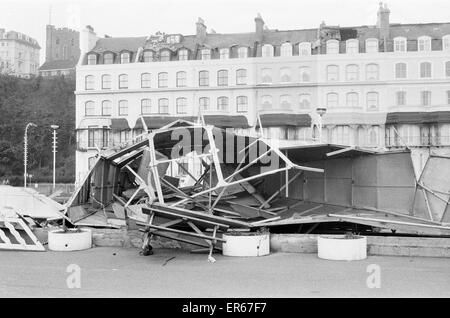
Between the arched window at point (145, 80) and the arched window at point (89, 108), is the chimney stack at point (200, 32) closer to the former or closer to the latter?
the arched window at point (145, 80)

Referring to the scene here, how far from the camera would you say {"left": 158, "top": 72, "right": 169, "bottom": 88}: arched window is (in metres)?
67.3

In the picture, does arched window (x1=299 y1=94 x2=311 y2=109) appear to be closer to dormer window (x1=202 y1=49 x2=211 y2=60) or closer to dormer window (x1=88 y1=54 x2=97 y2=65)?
dormer window (x1=202 y1=49 x2=211 y2=60)

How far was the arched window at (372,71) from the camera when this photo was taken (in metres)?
62.1

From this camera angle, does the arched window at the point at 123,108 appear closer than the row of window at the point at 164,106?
No

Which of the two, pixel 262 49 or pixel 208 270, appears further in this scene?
pixel 262 49

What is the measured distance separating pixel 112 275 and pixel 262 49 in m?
55.3

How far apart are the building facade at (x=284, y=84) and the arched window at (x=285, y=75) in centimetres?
12

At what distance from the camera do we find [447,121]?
59812mm

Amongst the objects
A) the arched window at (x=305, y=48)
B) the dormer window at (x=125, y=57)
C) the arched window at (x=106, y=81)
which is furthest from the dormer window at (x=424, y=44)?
the arched window at (x=106, y=81)

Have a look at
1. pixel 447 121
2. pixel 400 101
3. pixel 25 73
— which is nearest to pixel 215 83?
pixel 400 101

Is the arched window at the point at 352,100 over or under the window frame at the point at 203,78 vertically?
under

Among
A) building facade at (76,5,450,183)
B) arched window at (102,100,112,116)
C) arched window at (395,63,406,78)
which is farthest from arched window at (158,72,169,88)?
arched window at (395,63,406,78)

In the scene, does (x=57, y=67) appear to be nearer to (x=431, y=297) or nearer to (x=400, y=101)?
(x=400, y=101)
